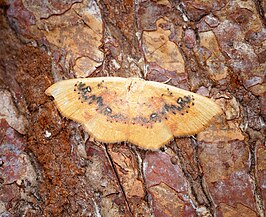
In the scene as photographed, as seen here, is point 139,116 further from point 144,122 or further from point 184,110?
point 184,110

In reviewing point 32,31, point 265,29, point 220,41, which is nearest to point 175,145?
point 220,41

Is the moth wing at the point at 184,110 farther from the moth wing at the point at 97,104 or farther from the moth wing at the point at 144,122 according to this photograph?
the moth wing at the point at 97,104

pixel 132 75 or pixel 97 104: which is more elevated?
pixel 132 75

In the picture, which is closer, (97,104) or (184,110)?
(184,110)

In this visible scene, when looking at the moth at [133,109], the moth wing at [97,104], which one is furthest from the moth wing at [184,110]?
the moth wing at [97,104]

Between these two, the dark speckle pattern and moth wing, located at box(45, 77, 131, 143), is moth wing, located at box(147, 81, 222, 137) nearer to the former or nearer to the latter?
the dark speckle pattern

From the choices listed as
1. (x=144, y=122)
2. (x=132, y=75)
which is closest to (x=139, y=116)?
(x=144, y=122)

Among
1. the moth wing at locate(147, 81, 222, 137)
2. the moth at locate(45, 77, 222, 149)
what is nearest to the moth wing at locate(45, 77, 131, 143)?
the moth at locate(45, 77, 222, 149)
